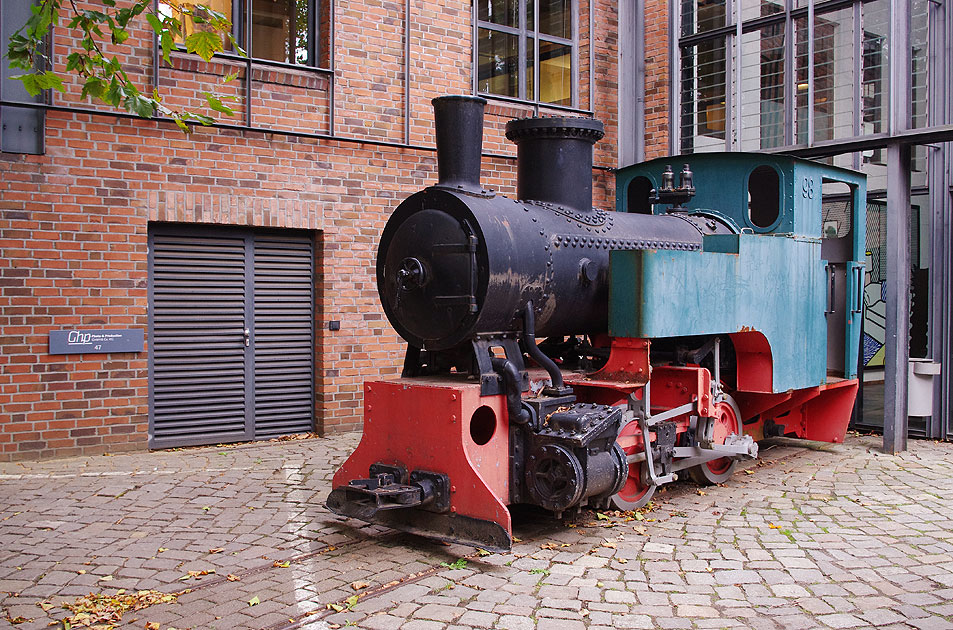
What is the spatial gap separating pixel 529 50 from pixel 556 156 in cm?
516

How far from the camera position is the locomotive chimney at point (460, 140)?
5.42 meters

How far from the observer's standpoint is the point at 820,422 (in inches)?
313

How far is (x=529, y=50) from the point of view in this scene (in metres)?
10.7

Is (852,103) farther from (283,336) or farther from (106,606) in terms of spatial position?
(106,606)

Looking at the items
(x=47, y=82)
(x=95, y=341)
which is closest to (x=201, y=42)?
(x=47, y=82)

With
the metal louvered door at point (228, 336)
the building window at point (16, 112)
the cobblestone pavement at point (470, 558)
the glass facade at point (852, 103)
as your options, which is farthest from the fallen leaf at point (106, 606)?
the glass facade at point (852, 103)

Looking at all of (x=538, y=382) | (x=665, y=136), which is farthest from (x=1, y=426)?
(x=665, y=136)

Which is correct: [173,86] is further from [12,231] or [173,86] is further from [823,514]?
[823,514]

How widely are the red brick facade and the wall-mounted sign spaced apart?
7 centimetres

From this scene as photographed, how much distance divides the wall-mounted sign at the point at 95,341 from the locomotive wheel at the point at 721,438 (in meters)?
5.01

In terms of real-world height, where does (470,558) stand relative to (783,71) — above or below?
below

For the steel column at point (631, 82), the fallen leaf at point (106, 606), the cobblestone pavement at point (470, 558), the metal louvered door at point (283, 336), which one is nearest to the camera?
the fallen leaf at point (106, 606)

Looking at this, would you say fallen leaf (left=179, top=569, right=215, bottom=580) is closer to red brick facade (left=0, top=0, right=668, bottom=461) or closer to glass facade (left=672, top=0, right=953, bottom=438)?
red brick facade (left=0, top=0, right=668, bottom=461)

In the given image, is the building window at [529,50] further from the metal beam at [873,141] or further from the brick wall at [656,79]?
the metal beam at [873,141]
